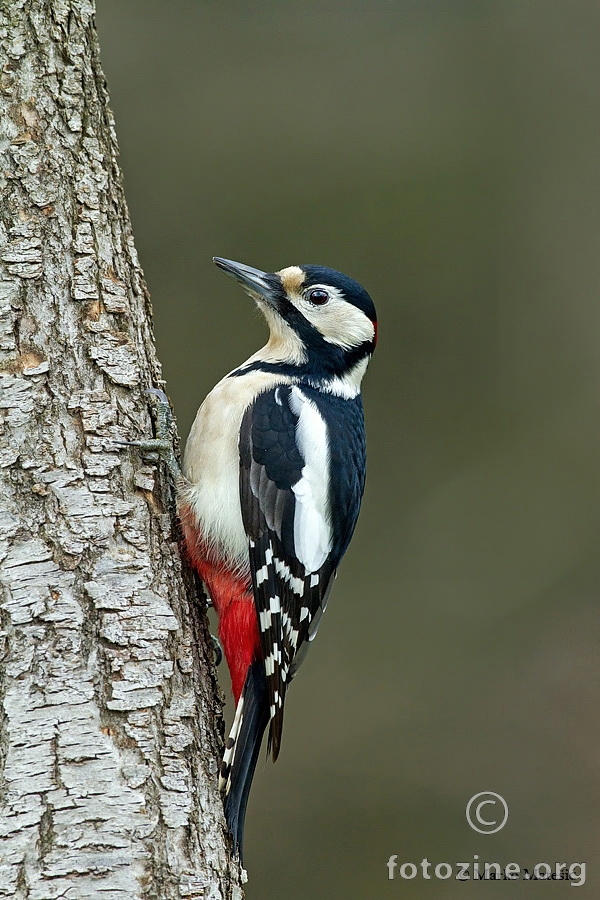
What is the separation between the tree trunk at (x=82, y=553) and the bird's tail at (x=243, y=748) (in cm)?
5

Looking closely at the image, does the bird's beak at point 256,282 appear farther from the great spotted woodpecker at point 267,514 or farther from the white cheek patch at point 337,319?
the great spotted woodpecker at point 267,514

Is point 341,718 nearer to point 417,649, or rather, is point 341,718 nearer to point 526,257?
point 417,649

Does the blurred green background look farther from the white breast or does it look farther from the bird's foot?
the bird's foot

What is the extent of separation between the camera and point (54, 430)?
7.78 ft

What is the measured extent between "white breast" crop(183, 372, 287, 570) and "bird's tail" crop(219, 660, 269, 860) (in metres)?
0.32

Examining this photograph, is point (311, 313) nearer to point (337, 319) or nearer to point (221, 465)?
point (337, 319)

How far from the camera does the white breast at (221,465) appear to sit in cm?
267

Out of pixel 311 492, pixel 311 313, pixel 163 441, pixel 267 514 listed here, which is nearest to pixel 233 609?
pixel 267 514

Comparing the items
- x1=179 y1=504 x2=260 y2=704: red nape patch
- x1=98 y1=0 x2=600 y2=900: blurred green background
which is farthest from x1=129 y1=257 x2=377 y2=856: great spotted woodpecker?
x1=98 y1=0 x2=600 y2=900: blurred green background

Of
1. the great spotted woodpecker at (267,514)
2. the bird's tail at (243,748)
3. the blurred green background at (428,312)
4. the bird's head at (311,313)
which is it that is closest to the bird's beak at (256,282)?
the bird's head at (311,313)

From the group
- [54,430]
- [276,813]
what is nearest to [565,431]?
[276,813]

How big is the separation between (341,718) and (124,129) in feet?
10.6

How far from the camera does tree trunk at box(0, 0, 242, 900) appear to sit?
2059 mm

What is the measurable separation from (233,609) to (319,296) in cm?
106
